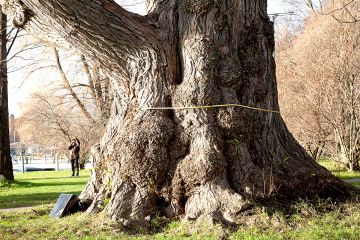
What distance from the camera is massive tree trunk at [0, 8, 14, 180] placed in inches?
693

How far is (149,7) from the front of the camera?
773cm

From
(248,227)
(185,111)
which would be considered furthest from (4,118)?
(248,227)

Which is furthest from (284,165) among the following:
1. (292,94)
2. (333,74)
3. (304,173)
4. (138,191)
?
(292,94)

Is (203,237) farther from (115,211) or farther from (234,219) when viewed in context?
(115,211)

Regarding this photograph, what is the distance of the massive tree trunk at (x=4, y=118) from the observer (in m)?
17.6

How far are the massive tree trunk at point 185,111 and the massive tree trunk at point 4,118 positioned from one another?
36.9 feet

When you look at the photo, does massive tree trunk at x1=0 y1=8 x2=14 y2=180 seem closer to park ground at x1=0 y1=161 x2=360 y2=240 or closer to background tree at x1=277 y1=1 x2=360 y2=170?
park ground at x1=0 y1=161 x2=360 y2=240

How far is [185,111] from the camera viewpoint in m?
6.88

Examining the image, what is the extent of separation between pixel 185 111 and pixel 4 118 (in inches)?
514

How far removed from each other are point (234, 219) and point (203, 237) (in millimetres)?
655

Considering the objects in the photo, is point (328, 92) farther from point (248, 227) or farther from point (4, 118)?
point (248, 227)

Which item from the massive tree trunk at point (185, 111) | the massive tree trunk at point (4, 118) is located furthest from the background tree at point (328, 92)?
the massive tree trunk at point (4, 118)

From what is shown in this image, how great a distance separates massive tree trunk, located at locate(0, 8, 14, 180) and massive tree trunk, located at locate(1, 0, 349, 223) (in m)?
11.3

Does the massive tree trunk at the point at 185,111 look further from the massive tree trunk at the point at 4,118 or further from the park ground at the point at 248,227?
the massive tree trunk at the point at 4,118
